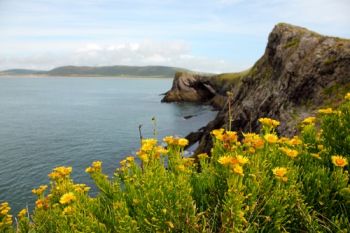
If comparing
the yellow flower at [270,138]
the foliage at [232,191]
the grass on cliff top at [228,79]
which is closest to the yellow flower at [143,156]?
the foliage at [232,191]

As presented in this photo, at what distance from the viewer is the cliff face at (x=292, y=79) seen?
22188 mm

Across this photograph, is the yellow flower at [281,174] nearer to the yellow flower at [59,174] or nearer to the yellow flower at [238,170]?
the yellow flower at [238,170]

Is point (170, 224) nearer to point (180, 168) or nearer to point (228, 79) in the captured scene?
point (180, 168)

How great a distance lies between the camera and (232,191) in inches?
119

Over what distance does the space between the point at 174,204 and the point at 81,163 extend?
1518 inches

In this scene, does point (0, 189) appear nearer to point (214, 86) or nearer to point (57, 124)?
point (57, 124)

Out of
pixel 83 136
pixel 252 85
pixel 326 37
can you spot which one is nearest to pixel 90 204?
pixel 326 37

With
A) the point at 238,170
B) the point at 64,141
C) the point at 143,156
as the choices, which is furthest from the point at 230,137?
the point at 64,141

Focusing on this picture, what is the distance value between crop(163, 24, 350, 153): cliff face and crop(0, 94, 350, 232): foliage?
15.3 metres

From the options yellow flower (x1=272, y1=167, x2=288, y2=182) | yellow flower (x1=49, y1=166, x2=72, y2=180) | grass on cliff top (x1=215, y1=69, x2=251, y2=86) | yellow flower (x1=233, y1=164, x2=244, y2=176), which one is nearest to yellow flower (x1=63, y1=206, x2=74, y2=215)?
yellow flower (x1=49, y1=166, x2=72, y2=180)

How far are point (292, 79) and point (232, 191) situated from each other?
81.3 ft

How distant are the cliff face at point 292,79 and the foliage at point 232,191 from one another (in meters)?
15.3

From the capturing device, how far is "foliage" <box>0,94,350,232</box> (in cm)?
330

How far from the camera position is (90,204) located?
165 inches
